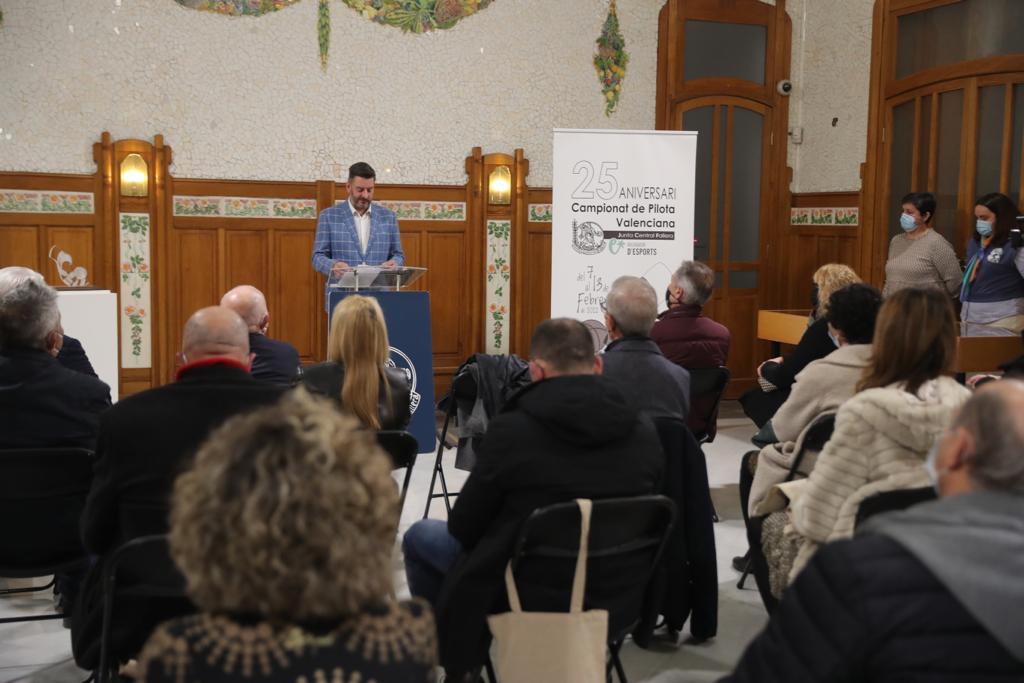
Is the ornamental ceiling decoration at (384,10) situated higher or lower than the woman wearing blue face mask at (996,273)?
higher

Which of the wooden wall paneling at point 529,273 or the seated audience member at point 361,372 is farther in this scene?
the wooden wall paneling at point 529,273

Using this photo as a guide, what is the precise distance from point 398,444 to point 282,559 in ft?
7.02

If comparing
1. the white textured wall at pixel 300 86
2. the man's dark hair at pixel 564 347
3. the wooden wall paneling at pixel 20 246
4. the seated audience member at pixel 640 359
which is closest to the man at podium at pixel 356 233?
the white textured wall at pixel 300 86

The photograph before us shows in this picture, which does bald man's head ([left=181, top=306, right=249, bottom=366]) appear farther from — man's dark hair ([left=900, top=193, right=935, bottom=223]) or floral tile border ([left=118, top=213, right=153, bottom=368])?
man's dark hair ([left=900, top=193, right=935, bottom=223])

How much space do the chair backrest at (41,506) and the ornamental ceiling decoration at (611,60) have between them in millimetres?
6085

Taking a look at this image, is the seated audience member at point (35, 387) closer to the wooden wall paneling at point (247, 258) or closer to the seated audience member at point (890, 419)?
the seated audience member at point (890, 419)

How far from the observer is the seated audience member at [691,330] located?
15.4 feet

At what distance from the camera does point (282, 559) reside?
1306mm

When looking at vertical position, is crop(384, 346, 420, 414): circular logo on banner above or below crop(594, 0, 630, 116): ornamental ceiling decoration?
below

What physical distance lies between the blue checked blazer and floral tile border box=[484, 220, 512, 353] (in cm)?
156

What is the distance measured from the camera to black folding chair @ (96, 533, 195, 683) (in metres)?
2.31

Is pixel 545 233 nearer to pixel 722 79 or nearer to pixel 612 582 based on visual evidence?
pixel 722 79

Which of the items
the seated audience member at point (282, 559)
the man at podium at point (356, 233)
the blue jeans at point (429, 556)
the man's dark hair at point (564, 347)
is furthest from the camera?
the man at podium at point (356, 233)

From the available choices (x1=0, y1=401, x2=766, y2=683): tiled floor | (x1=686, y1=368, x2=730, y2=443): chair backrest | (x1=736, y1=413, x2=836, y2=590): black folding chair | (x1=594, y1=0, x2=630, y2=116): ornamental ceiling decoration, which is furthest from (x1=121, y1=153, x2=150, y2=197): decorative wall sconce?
(x1=736, y1=413, x2=836, y2=590): black folding chair
